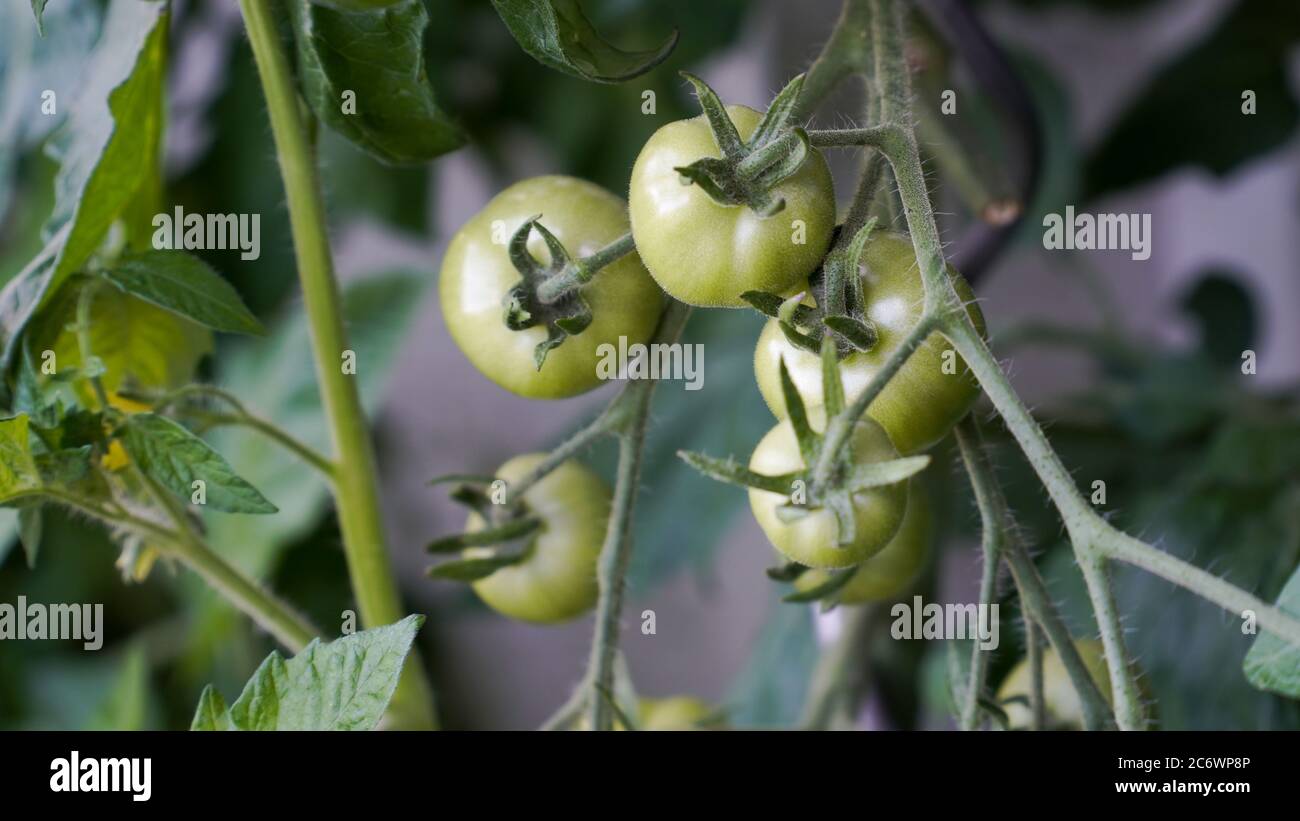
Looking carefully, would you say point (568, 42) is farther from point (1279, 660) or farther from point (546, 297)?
point (1279, 660)

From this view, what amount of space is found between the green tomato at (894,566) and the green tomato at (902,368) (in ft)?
0.25

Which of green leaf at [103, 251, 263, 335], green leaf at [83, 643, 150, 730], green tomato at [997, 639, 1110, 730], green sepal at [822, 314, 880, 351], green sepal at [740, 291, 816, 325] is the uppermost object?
green leaf at [103, 251, 263, 335]

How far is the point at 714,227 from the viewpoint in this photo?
0.73ft

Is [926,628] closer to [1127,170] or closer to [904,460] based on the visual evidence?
[904,460]

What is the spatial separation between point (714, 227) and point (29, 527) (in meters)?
0.19

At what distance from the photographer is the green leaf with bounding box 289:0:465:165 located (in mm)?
280

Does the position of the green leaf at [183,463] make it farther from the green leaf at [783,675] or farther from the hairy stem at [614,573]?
the green leaf at [783,675]

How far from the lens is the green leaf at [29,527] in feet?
0.94

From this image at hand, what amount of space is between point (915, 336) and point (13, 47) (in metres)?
0.35

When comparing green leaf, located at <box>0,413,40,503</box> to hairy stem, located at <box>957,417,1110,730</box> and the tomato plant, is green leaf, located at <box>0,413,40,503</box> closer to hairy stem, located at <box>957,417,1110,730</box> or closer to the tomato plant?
the tomato plant

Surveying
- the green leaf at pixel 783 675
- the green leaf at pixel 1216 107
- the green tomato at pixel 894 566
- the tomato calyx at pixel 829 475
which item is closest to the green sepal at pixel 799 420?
the tomato calyx at pixel 829 475

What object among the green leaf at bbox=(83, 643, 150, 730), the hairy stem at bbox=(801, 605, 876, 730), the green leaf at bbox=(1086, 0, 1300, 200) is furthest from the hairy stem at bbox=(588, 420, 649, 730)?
the green leaf at bbox=(1086, 0, 1300, 200)

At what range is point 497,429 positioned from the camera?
102 centimetres

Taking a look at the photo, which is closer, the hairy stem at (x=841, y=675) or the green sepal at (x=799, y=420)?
the green sepal at (x=799, y=420)
